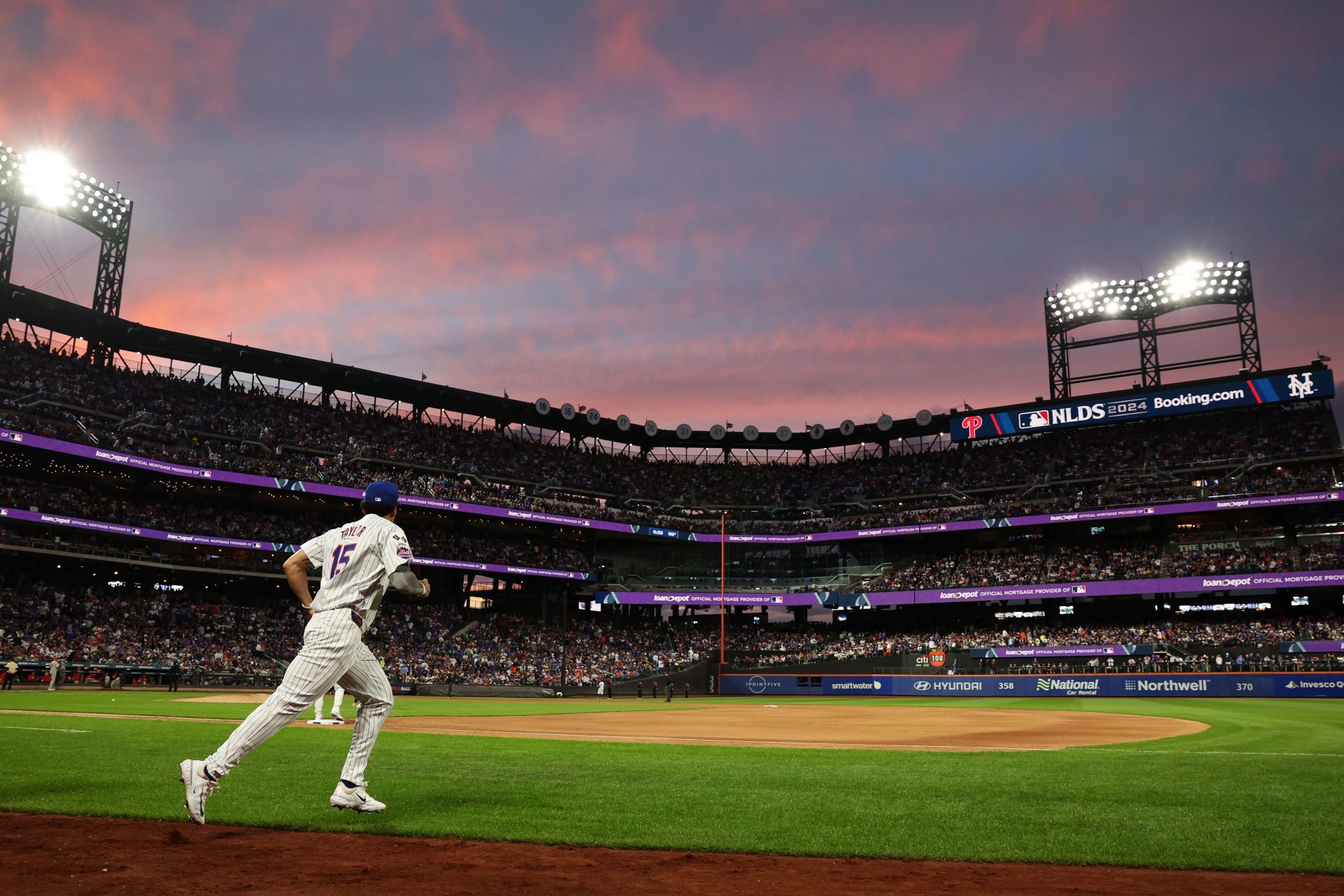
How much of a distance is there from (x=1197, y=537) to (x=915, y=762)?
5405cm

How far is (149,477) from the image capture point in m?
52.8

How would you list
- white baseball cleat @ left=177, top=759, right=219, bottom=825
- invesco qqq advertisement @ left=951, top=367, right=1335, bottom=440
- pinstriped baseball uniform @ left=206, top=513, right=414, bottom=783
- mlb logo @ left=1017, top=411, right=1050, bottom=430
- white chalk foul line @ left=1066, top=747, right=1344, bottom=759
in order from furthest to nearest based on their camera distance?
mlb logo @ left=1017, top=411, right=1050, bottom=430 < invesco qqq advertisement @ left=951, top=367, right=1335, bottom=440 < white chalk foul line @ left=1066, top=747, right=1344, bottom=759 < pinstriped baseball uniform @ left=206, top=513, right=414, bottom=783 < white baseball cleat @ left=177, top=759, right=219, bottom=825

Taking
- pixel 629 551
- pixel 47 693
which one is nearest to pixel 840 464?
pixel 629 551

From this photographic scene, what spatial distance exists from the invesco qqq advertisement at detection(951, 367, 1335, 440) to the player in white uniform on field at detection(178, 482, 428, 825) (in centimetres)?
6486

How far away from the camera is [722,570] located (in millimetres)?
63594

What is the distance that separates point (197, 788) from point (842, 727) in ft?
64.8

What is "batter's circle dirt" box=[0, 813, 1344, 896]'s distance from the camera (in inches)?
200

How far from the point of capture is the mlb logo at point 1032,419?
6575 centimetres

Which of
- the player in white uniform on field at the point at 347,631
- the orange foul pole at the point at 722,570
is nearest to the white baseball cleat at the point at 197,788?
the player in white uniform on field at the point at 347,631

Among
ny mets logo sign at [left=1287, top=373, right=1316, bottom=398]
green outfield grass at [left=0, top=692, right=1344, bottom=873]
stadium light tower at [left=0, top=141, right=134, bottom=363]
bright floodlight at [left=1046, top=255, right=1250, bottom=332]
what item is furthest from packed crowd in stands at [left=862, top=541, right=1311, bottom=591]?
stadium light tower at [left=0, top=141, right=134, bottom=363]

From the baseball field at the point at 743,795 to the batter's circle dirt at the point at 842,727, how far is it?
0.56 meters

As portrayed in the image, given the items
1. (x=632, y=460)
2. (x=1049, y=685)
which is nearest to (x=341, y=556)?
(x=1049, y=685)

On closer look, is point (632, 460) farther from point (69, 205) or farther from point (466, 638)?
point (69, 205)

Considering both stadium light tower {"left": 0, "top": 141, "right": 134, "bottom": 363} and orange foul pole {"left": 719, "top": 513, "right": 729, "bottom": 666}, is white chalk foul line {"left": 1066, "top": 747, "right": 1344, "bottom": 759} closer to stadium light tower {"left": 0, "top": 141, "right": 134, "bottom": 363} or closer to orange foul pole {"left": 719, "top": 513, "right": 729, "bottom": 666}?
orange foul pole {"left": 719, "top": 513, "right": 729, "bottom": 666}
